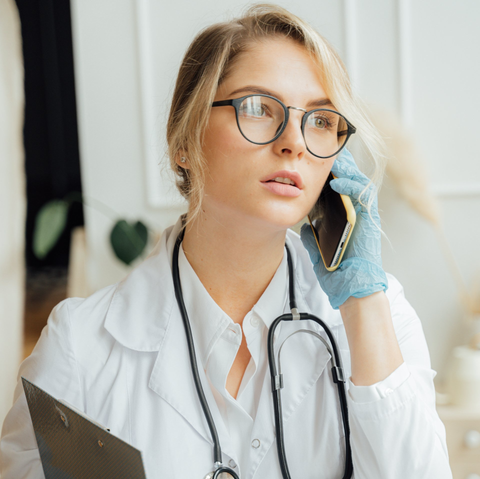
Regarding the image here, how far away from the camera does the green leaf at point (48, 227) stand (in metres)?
2.11

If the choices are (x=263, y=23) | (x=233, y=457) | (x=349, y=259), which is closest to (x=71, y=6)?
(x=263, y=23)

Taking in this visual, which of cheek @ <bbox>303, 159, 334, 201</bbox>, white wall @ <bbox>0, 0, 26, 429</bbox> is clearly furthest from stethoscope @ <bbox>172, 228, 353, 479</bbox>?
white wall @ <bbox>0, 0, 26, 429</bbox>

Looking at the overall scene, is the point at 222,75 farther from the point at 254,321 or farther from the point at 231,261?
the point at 254,321

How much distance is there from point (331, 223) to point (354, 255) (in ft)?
0.29

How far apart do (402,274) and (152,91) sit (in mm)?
1383

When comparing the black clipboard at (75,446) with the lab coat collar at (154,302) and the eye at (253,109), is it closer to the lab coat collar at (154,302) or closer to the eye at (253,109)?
the lab coat collar at (154,302)

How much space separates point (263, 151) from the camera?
96 centimetres

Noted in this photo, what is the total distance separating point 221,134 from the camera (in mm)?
982

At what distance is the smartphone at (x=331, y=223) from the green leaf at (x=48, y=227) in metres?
1.38

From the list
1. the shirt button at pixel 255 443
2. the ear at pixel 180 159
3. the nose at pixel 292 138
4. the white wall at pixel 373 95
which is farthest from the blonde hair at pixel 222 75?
the white wall at pixel 373 95

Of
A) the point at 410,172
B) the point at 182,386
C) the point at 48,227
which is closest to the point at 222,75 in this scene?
the point at 182,386

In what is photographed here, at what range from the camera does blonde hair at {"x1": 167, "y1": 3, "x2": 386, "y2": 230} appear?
3.32 ft

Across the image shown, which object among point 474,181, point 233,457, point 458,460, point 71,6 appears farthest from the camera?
point 71,6

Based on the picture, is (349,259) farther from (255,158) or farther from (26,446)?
(26,446)
